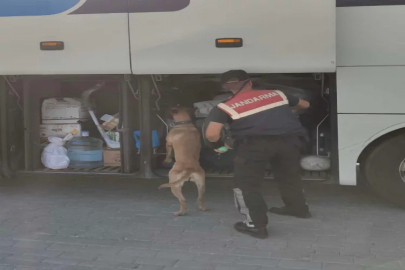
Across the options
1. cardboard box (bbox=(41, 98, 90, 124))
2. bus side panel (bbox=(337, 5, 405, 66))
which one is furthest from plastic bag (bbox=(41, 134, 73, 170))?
bus side panel (bbox=(337, 5, 405, 66))

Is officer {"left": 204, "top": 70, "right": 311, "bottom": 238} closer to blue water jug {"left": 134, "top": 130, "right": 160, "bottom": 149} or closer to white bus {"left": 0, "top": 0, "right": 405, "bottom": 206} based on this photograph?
white bus {"left": 0, "top": 0, "right": 405, "bottom": 206}

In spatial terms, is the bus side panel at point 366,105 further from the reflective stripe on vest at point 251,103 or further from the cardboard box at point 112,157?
the cardboard box at point 112,157

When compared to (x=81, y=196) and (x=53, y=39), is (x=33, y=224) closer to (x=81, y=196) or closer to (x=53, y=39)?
(x=81, y=196)

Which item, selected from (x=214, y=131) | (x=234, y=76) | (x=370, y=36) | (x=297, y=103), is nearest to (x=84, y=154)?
(x=214, y=131)

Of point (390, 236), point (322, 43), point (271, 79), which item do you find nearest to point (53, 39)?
point (271, 79)

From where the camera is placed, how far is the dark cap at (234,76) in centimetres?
467

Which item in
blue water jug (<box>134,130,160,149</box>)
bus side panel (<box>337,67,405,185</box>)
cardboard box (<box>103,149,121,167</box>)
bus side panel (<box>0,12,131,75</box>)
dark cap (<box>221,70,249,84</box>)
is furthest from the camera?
cardboard box (<box>103,149,121,167</box>)

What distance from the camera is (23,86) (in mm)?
5793

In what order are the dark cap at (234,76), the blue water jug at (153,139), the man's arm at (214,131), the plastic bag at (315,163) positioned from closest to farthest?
the man's arm at (214,131)
the dark cap at (234,76)
the plastic bag at (315,163)
the blue water jug at (153,139)

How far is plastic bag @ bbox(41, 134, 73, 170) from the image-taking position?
230 inches

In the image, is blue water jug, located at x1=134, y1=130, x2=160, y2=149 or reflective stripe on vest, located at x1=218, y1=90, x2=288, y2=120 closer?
reflective stripe on vest, located at x1=218, y1=90, x2=288, y2=120

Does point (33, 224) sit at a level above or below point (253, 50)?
below

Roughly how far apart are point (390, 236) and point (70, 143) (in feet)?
11.1

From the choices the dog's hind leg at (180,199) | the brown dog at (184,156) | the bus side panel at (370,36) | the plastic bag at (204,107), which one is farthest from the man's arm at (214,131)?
the bus side panel at (370,36)
